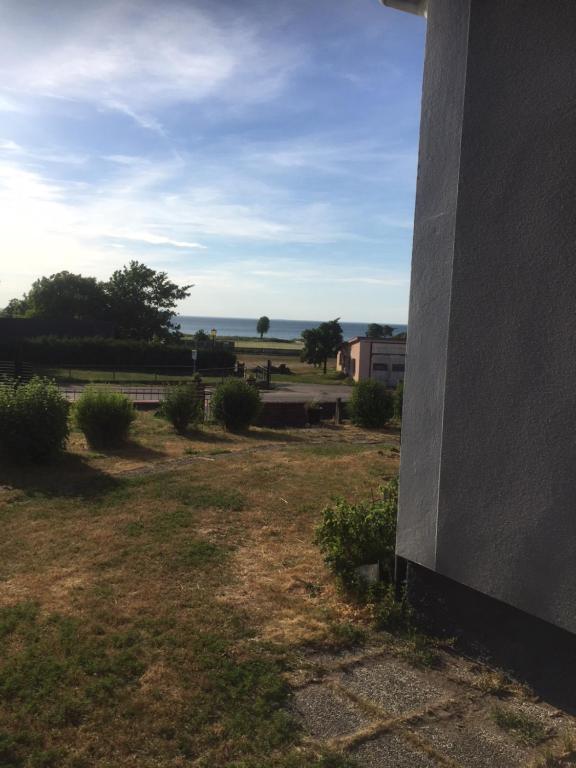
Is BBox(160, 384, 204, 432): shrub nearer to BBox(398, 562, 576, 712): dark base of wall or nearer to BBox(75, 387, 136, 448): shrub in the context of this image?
BBox(75, 387, 136, 448): shrub

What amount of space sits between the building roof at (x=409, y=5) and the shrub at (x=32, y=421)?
27.4 feet

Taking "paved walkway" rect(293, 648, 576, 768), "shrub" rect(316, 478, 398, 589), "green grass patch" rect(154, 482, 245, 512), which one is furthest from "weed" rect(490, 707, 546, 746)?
"green grass patch" rect(154, 482, 245, 512)

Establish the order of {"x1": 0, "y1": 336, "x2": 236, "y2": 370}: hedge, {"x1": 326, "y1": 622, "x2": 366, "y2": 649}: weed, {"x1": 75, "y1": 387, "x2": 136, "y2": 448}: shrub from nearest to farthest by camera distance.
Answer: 1. {"x1": 326, "y1": 622, "x2": 366, "y2": 649}: weed
2. {"x1": 75, "y1": 387, "x2": 136, "y2": 448}: shrub
3. {"x1": 0, "y1": 336, "x2": 236, "y2": 370}: hedge

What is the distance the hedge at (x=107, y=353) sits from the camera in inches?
1604

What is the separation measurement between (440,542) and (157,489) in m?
5.79

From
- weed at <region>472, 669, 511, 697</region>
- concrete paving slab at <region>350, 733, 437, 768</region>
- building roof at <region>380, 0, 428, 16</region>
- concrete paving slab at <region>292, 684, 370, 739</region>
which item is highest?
building roof at <region>380, 0, 428, 16</region>

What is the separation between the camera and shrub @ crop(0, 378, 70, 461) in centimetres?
1045

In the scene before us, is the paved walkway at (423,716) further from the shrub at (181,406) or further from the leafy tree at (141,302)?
the leafy tree at (141,302)

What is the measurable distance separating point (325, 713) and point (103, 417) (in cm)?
972

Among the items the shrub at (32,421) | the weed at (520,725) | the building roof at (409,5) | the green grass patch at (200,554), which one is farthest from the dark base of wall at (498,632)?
the shrub at (32,421)

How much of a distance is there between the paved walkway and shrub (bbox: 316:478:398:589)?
44.8 inches

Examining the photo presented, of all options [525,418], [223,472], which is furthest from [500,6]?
[223,472]

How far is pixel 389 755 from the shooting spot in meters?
3.45

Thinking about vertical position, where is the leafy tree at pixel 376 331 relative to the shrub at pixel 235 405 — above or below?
above
